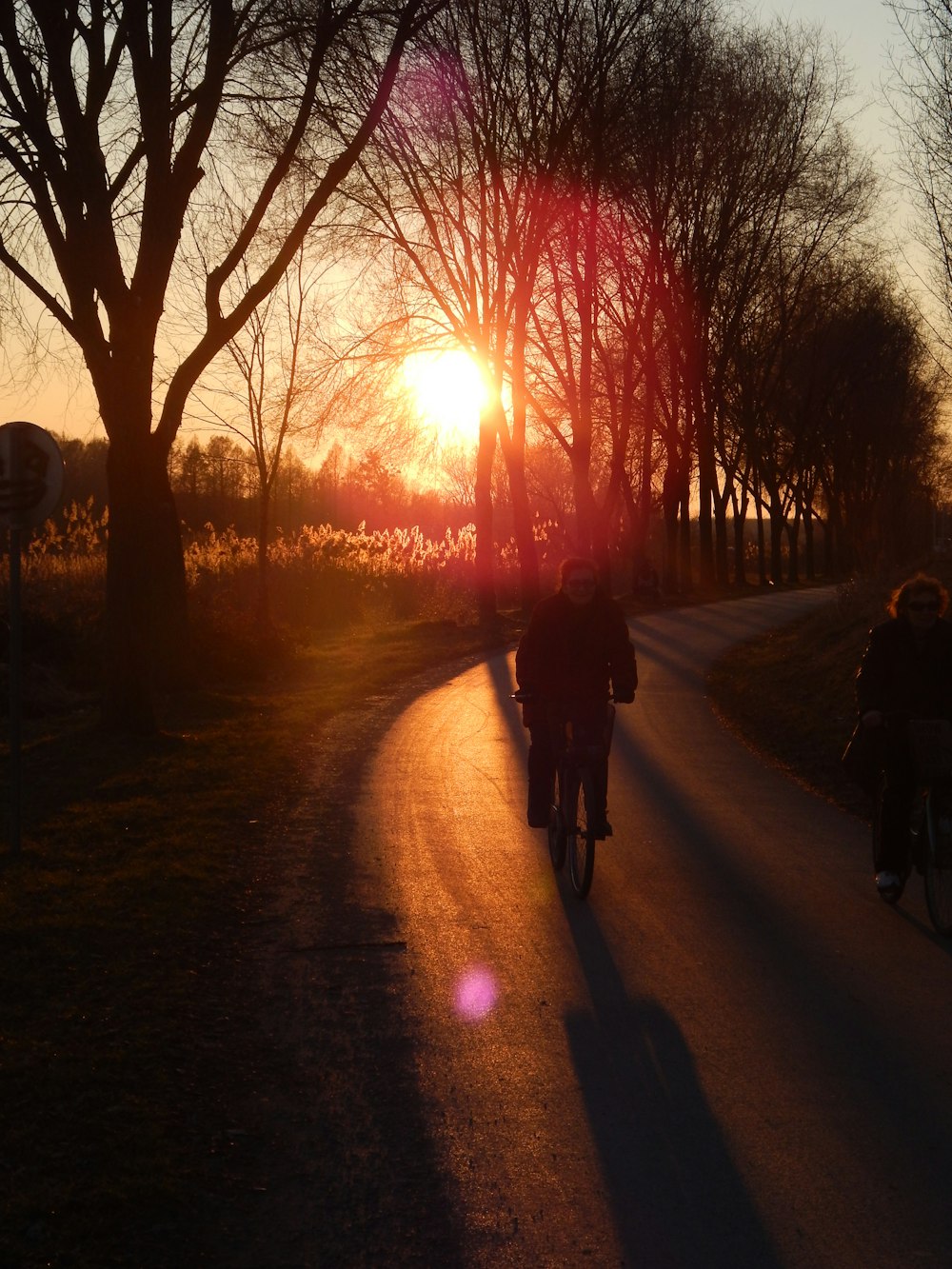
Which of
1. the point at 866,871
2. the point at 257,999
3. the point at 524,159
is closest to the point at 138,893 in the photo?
the point at 257,999

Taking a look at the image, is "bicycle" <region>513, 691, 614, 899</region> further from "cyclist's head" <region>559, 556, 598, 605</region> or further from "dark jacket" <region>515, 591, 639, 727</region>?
"cyclist's head" <region>559, 556, 598, 605</region>

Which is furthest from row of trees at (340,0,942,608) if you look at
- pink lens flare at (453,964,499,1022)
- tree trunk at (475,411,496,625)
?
pink lens flare at (453,964,499,1022)

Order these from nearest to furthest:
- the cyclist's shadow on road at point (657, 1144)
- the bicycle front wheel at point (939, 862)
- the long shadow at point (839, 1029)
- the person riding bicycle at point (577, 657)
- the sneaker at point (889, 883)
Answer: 1. the cyclist's shadow on road at point (657, 1144)
2. the long shadow at point (839, 1029)
3. the bicycle front wheel at point (939, 862)
4. the sneaker at point (889, 883)
5. the person riding bicycle at point (577, 657)

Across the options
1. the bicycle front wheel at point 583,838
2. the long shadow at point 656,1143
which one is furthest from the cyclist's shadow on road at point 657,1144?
the bicycle front wheel at point 583,838

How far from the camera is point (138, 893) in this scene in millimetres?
7848

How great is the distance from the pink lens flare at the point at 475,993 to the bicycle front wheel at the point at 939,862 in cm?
241

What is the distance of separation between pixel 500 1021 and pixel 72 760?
7518mm

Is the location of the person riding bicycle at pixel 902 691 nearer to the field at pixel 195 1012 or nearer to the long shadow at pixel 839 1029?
the long shadow at pixel 839 1029

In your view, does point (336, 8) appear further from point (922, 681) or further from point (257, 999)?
point (257, 999)

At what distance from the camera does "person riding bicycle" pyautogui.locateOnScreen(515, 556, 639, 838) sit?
8.31 metres

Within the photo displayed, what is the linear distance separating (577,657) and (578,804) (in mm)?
884

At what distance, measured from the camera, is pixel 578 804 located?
8328 millimetres

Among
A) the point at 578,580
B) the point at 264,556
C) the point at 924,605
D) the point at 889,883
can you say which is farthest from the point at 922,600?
the point at 264,556

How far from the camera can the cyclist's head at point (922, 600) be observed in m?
7.43
